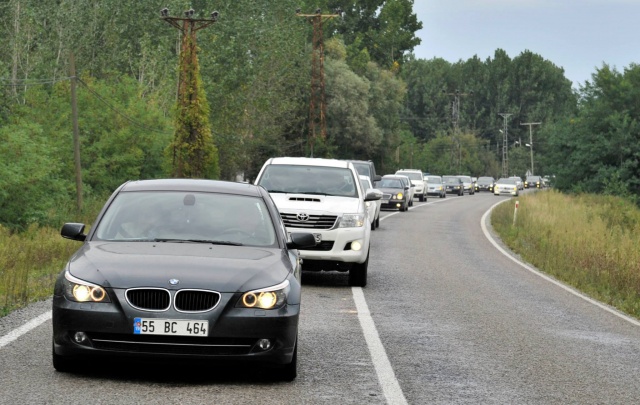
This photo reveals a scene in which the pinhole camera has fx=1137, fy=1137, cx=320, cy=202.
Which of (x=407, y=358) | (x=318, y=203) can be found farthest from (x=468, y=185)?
(x=407, y=358)

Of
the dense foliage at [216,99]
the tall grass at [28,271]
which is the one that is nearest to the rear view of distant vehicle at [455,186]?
the dense foliage at [216,99]

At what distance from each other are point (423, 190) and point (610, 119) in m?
12.5

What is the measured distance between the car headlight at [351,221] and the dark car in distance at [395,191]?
2990cm

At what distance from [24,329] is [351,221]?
252 inches

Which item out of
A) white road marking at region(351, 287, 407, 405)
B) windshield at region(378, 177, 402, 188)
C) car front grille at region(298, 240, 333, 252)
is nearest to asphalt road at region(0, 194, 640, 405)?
white road marking at region(351, 287, 407, 405)

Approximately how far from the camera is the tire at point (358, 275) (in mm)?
15625

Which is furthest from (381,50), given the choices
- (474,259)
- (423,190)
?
(474,259)

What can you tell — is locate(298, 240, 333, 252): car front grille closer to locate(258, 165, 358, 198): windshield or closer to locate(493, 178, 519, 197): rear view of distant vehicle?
locate(258, 165, 358, 198): windshield

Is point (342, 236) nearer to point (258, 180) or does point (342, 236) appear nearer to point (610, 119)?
point (258, 180)

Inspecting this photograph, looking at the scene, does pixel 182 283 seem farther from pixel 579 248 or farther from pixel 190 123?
pixel 190 123

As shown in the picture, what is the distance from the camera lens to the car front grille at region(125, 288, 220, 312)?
7.39 meters

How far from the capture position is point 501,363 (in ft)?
→ 31.0

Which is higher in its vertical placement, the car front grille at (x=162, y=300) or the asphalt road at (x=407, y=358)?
the car front grille at (x=162, y=300)

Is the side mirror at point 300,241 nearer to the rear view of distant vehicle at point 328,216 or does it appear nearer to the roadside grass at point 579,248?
the rear view of distant vehicle at point 328,216
